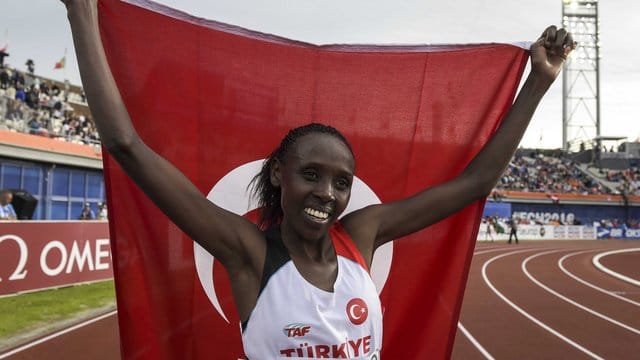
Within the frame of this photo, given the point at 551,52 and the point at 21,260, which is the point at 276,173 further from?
the point at 21,260

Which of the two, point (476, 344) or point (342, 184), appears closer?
point (342, 184)

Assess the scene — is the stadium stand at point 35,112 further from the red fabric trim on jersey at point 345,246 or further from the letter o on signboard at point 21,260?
the red fabric trim on jersey at point 345,246

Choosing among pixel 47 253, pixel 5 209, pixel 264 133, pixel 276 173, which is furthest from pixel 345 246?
pixel 5 209

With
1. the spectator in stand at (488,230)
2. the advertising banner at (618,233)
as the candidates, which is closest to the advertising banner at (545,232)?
the spectator in stand at (488,230)

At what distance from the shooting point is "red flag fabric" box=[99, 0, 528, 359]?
2.08 m

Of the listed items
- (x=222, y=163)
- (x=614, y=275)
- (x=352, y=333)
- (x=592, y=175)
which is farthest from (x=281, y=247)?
(x=592, y=175)

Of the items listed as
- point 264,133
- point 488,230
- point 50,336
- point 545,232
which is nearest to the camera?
point 264,133

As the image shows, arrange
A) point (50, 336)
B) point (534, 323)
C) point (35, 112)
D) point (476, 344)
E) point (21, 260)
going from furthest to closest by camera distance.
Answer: point (35, 112), point (21, 260), point (534, 323), point (476, 344), point (50, 336)

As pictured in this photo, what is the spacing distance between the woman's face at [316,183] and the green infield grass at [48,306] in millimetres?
6835

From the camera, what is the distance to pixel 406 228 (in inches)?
73.0

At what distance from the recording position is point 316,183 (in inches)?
59.1

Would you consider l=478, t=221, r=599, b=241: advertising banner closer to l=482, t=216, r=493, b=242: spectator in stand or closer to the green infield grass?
l=482, t=216, r=493, b=242: spectator in stand

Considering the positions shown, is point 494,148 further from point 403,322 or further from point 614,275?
point 614,275

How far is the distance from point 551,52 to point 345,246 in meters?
1.10
